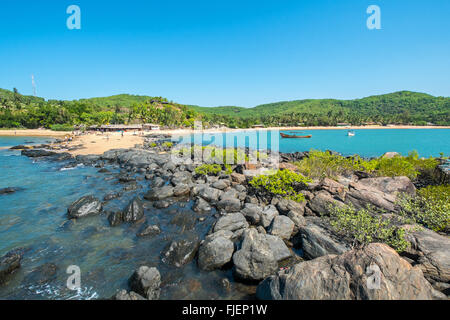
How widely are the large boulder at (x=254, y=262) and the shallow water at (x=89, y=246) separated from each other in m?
0.46

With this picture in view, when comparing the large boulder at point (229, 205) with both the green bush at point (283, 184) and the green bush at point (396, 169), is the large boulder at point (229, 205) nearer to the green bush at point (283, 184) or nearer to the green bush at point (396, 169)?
the green bush at point (283, 184)

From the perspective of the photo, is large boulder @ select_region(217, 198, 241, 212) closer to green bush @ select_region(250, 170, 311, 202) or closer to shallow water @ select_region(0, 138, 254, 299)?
shallow water @ select_region(0, 138, 254, 299)

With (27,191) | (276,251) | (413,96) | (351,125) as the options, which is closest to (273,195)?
(276,251)

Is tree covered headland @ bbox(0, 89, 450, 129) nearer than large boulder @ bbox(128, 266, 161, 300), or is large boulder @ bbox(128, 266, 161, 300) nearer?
large boulder @ bbox(128, 266, 161, 300)

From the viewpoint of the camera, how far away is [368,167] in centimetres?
1567

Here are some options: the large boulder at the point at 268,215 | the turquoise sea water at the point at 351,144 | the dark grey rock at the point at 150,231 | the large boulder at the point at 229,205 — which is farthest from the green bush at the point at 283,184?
the turquoise sea water at the point at 351,144

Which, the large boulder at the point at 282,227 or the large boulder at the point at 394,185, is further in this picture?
the large boulder at the point at 394,185

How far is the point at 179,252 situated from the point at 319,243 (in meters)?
5.42

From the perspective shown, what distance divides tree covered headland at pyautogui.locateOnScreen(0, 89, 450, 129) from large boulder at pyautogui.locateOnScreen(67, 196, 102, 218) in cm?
7350

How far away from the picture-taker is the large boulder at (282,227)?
8653 millimetres

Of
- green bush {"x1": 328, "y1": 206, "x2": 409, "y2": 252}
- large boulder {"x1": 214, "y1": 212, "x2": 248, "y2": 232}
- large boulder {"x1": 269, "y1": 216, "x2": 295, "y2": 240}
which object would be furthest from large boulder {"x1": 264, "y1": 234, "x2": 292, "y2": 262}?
green bush {"x1": 328, "y1": 206, "x2": 409, "y2": 252}

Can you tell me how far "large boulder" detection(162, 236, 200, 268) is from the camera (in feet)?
24.2
